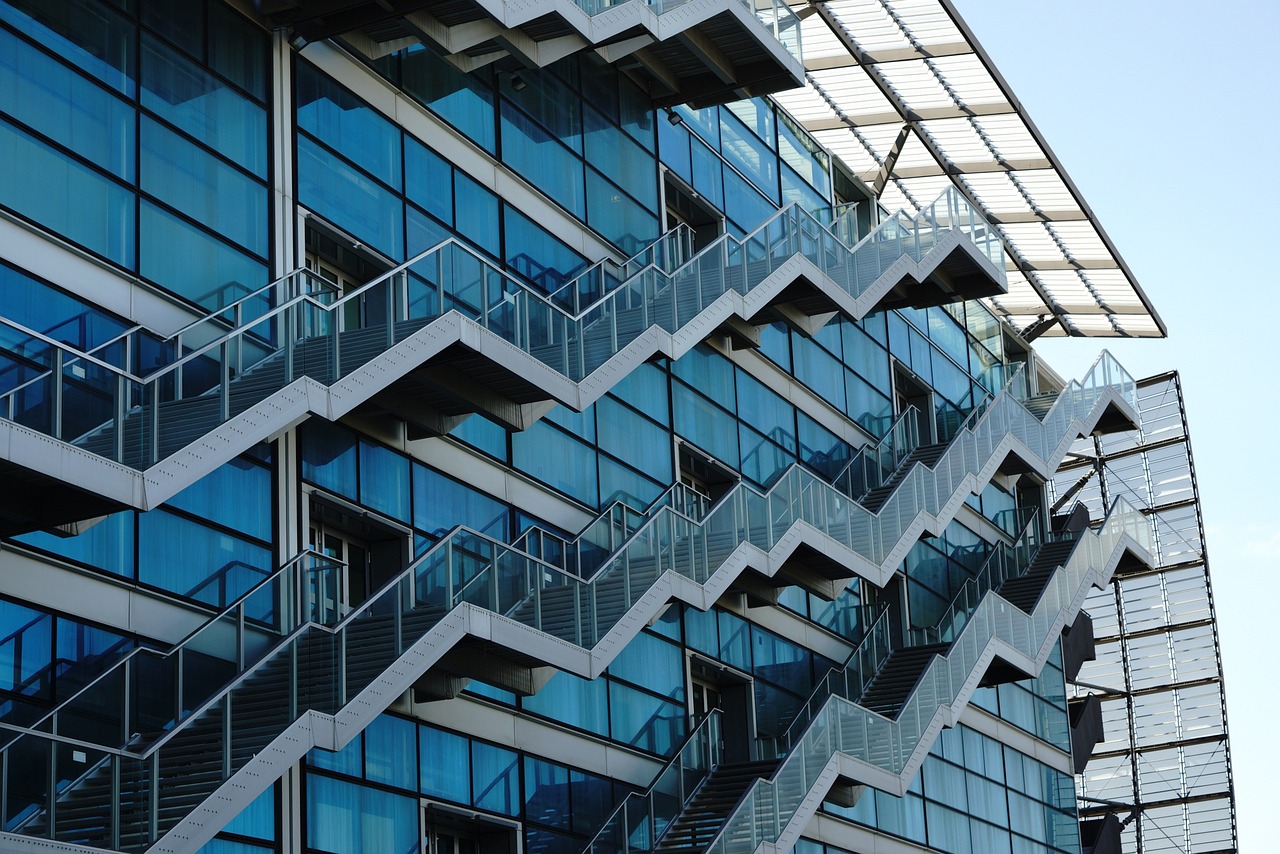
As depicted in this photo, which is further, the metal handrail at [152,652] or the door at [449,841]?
the door at [449,841]

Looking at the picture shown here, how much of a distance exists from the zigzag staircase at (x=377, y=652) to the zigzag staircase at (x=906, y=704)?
2632 mm

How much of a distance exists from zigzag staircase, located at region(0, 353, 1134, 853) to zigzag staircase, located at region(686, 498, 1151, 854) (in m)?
2.63

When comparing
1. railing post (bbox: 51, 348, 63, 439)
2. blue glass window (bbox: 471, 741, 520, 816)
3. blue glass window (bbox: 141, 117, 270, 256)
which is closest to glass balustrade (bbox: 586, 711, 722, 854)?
blue glass window (bbox: 471, 741, 520, 816)

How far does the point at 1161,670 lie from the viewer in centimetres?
6116

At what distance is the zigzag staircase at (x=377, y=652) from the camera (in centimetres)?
1516

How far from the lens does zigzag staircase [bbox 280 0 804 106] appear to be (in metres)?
23.7

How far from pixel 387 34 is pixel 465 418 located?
17.2 feet

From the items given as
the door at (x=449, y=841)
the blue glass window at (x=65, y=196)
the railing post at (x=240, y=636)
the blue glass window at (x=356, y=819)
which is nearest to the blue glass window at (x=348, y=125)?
the blue glass window at (x=65, y=196)

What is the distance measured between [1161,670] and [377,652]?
153ft

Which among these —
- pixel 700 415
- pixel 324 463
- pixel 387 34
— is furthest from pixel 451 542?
pixel 700 415

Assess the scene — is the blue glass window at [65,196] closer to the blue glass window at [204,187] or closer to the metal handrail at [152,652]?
the blue glass window at [204,187]

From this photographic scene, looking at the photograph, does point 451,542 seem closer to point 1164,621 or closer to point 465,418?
point 465,418

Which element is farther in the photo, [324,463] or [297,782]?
[324,463]

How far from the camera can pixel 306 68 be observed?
76.7ft
